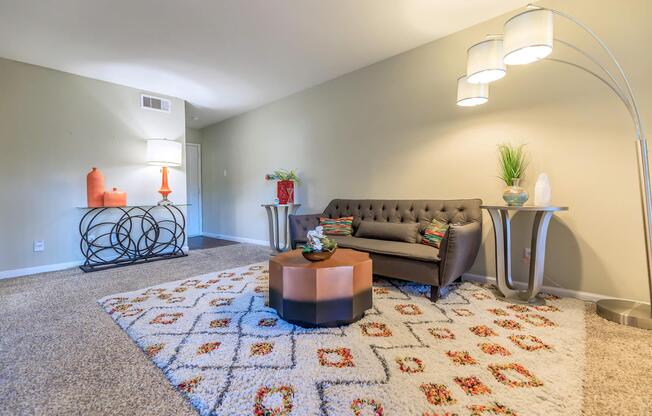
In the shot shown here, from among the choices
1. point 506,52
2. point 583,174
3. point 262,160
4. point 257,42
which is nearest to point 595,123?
point 583,174

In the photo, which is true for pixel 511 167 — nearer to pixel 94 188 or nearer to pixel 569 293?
pixel 569 293

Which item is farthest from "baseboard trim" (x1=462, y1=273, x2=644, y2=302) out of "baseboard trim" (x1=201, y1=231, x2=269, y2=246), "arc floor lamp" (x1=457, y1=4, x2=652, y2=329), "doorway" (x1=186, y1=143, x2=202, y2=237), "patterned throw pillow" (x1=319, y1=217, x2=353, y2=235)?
"doorway" (x1=186, y1=143, x2=202, y2=237)

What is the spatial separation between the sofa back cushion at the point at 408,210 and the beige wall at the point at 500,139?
0.19 metres

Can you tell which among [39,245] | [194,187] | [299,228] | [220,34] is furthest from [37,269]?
[220,34]

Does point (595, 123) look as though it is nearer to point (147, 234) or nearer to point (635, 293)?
point (635, 293)

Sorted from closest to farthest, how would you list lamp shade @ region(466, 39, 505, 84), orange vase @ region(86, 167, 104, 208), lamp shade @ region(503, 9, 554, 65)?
lamp shade @ region(503, 9, 554, 65) < lamp shade @ region(466, 39, 505, 84) < orange vase @ region(86, 167, 104, 208)

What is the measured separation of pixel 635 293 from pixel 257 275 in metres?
3.31

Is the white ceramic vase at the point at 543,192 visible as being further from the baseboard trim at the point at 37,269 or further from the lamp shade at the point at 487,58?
the baseboard trim at the point at 37,269

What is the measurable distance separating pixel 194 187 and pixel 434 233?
5676mm

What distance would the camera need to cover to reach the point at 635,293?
89.4 inches

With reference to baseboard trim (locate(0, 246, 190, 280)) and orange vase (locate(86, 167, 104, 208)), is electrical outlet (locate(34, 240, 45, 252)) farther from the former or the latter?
orange vase (locate(86, 167, 104, 208))

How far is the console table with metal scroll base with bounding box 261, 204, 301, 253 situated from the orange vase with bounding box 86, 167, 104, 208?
2117mm

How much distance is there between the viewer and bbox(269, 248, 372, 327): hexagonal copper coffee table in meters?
1.90

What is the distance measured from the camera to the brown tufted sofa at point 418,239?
236 centimetres
